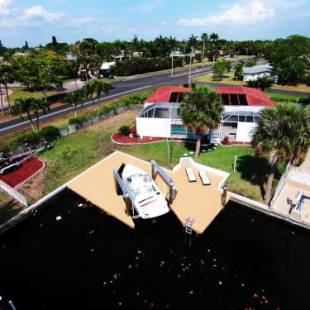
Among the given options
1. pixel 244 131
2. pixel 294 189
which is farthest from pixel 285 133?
pixel 244 131

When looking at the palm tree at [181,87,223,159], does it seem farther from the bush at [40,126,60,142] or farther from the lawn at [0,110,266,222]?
the bush at [40,126,60,142]

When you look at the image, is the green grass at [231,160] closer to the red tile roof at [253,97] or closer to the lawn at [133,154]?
the lawn at [133,154]

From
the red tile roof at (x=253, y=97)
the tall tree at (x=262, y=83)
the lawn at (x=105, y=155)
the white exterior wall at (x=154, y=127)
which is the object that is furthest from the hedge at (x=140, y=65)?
the white exterior wall at (x=154, y=127)

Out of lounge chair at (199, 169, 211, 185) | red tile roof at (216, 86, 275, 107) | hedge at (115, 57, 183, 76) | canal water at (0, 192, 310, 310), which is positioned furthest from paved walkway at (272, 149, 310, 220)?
hedge at (115, 57, 183, 76)

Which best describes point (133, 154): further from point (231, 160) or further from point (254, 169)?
point (254, 169)

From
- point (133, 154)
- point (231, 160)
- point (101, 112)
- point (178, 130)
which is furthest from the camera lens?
point (101, 112)
